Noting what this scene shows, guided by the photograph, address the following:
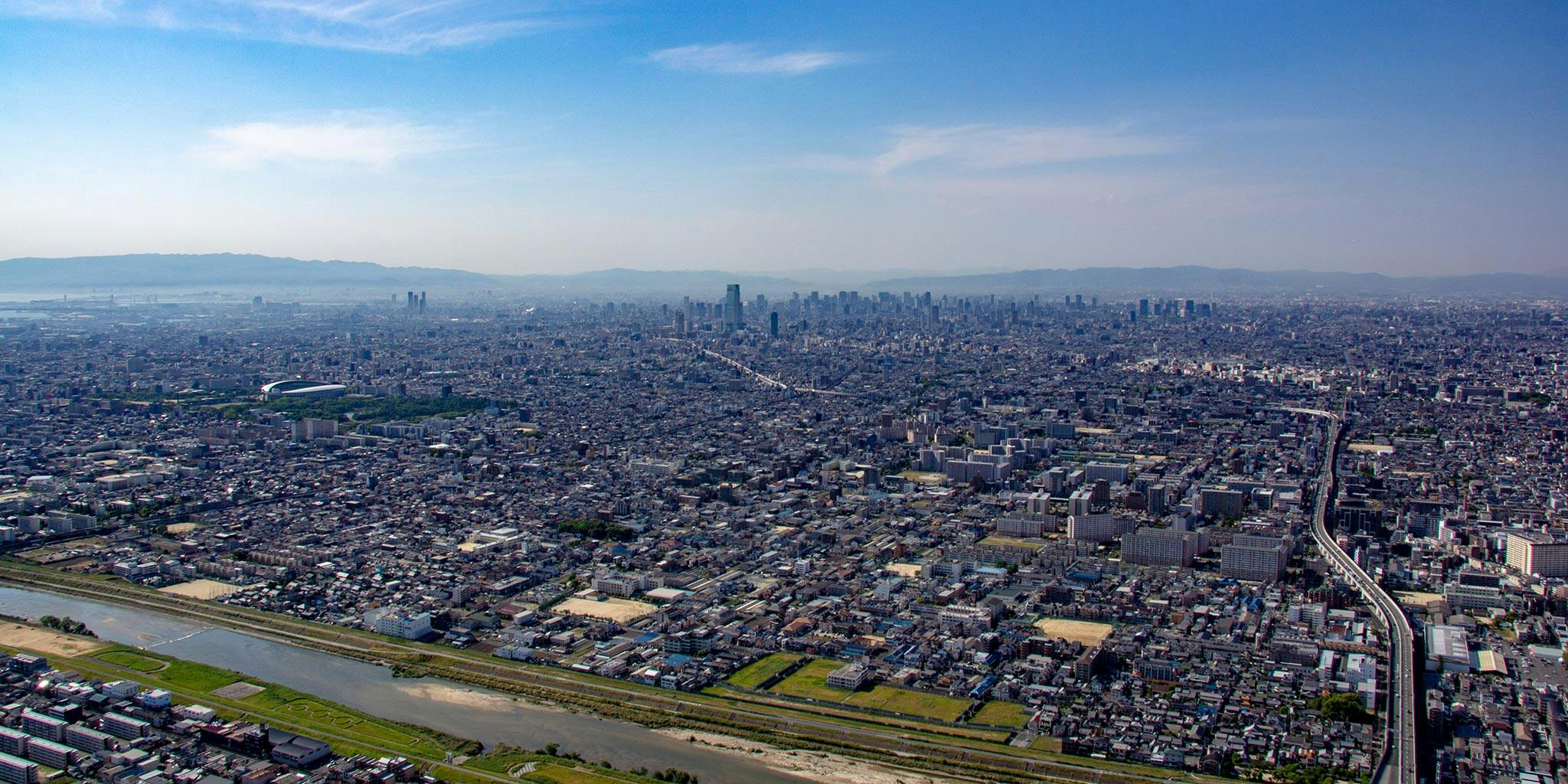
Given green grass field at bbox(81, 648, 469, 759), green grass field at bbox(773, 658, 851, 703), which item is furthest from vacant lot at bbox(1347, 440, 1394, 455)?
green grass field at bbox(81, 648, 469, 759)

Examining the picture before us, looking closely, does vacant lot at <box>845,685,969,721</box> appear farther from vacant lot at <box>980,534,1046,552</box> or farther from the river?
vacant lot at <box>980,534,1046,552</box>

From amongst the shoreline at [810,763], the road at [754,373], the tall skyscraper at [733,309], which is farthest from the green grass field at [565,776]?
the tall skyscraper at [733,309]

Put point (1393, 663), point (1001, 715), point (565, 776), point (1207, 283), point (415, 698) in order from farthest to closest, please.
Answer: point (1207, 283) < point (1393, 663) < point (415, 698) < point (1001, 715) < point (565, 776)

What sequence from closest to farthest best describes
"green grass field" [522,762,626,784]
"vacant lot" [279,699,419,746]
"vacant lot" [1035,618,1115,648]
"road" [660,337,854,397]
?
"green grass field" [522,762,626,784] < "vacant lot" [279,699,419,746] < "vacant lot" [1035,618,1115,648] < "road" [660,337,854,397]

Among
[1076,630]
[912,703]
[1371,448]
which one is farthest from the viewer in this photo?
[1371,448]

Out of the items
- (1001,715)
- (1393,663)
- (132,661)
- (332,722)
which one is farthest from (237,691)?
(1393,663)

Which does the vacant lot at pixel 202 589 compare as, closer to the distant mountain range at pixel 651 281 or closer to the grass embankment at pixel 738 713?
the grass embankment at pixel 738 713

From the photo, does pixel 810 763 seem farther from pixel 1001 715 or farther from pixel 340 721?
pixel 340 721

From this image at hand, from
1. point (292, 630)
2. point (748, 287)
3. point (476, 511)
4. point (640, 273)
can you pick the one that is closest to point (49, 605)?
point (292, 630)
